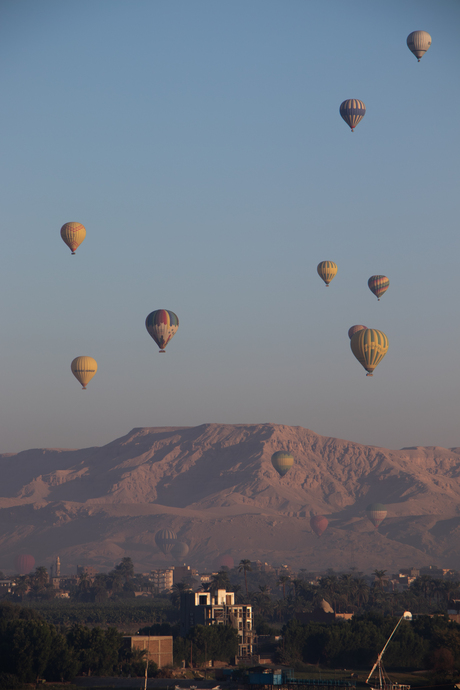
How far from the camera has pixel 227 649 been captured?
357ft

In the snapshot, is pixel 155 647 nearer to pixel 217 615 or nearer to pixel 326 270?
pixel 217 615

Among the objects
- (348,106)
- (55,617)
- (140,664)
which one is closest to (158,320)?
(348,106)

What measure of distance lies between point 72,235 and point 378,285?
1585 inches

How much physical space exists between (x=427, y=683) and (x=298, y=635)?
2636cm

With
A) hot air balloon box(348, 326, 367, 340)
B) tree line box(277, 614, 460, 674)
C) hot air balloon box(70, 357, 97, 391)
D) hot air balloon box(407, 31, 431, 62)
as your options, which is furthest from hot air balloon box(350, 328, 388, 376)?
hot air balloon box(70, 357, 97, 391)

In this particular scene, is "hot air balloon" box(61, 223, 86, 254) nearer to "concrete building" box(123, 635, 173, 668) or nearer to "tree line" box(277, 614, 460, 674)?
"concrete building" box(123, 635, 173, 668)

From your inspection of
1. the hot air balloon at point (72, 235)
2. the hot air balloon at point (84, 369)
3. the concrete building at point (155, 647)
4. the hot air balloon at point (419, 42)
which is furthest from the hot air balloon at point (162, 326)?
the hot air balloon at point (419, 42)

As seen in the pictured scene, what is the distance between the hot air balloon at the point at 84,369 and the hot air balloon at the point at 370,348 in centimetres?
3706

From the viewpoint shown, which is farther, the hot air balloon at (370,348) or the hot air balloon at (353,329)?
the hot air balloon at (353,329)

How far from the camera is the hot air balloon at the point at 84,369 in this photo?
13450cm

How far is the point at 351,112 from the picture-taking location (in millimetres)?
115188

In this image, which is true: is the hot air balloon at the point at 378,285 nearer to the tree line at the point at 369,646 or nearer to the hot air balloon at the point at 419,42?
the hot air balloon at the point at 419,42

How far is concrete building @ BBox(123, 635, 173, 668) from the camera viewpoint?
323 feet

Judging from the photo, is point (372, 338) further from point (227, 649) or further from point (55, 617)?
point (55, 617)
